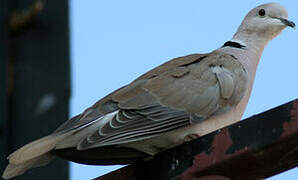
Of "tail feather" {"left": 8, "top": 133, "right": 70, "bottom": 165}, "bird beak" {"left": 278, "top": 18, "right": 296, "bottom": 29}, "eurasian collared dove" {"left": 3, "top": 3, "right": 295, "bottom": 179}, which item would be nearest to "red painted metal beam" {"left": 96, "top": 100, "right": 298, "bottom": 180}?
"eurasian collared dove" {"left": 3, "top": 3, "right": 295, "bottom": 179}

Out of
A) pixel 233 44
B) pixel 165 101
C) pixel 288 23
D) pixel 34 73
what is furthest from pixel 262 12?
pixel 34 73

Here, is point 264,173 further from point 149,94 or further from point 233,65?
point 233,65

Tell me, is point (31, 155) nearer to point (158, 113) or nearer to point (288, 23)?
point (158, 113)

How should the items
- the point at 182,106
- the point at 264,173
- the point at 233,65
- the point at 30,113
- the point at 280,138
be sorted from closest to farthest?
the point at 280,138 < the point at 264,173 < the point at 182,106 < the point at 233,65 < the point at 30,113

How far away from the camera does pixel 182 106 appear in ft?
11.7

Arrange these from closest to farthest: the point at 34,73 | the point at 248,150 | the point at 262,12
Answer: the point at 248,150 < the point at 34,73 < the point at 262,12

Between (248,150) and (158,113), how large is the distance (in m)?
1.02

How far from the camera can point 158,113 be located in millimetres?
3418

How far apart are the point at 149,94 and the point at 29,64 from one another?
3.69 ft

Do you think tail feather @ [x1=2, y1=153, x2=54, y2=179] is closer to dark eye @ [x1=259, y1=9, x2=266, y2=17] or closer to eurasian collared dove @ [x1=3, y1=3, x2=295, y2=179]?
eurasian collared dove @ [x1=3, y1=3, x2=295, y2=179]

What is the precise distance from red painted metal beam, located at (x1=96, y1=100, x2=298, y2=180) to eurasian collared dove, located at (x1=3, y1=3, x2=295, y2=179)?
0.53 metres

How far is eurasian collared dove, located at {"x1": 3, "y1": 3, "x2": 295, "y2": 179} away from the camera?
3.15m

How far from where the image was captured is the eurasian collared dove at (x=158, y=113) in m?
3.15

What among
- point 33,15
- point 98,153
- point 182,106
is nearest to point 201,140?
point 98,153
